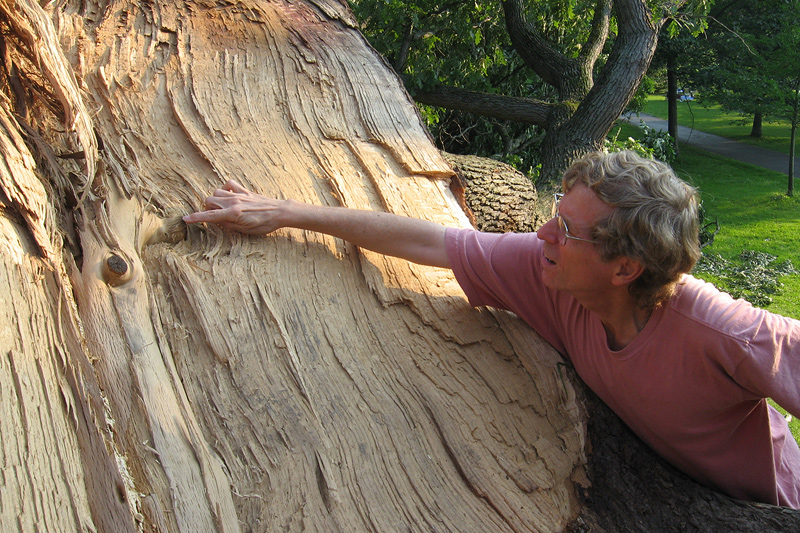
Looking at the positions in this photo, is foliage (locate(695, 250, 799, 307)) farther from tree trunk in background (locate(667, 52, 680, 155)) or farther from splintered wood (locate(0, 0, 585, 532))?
splintered wood (locate(0, 0, 585, 532))

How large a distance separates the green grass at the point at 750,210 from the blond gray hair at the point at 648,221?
17.8 ft

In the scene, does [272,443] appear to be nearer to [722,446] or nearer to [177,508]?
[177,508]

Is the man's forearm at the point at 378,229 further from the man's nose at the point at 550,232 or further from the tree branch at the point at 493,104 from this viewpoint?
the tree branch at the point at 493,104

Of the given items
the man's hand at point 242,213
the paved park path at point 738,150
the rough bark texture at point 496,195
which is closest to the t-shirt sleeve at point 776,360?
the man's hand at point 242,213

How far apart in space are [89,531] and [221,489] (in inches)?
12.1

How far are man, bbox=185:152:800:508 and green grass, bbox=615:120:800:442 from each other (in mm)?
5335

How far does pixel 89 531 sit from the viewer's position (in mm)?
1324

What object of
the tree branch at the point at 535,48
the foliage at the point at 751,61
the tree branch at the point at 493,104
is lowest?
the tree branch at the point at 493,104

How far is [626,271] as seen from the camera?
170 cm

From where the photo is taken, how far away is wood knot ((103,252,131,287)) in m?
1.73

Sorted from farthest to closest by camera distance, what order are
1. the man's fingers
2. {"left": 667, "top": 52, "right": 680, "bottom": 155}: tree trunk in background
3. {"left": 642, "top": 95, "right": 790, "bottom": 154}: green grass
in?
1. {"left": 642, "top": 95, "right": 790, "bottom": 154}: green grass
2. {"left": 667, "top": 52, "right": 680, "bottom": 155}: tree trunk in background
3. the man's fingers

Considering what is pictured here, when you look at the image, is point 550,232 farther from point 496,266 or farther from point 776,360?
point 776,360

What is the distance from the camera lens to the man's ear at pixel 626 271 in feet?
5.49

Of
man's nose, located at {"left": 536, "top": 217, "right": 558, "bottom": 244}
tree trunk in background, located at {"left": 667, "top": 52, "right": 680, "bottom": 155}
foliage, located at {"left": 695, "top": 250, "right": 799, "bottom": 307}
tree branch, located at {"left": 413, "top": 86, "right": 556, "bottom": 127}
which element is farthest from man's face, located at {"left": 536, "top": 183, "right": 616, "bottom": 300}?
tree trunk in background, located at {"left": 667, "top": 52, "right": 680, "bottom": 155}
